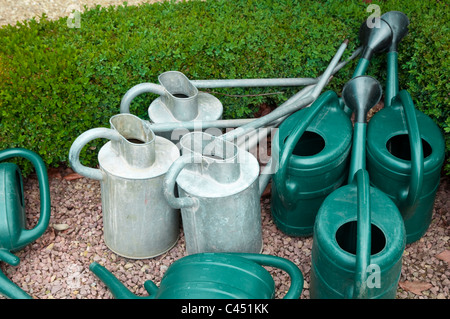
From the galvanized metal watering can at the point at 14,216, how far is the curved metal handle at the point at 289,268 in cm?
124

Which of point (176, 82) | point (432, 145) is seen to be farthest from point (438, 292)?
point (176, 82)

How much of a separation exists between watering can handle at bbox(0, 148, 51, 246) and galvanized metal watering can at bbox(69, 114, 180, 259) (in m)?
0.36

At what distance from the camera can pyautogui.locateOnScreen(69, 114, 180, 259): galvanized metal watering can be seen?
272cm

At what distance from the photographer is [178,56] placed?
340 cm

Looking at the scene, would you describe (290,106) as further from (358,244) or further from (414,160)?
(358,244)

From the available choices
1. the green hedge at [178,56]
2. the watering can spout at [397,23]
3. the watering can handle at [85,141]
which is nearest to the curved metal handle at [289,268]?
the watering can handle at [85,141]

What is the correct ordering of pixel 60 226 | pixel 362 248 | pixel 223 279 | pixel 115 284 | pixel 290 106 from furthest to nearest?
pixel 290 106 < pixel 60 226 < pixel 115 284 < pixel 223 279 < pixel 362 248

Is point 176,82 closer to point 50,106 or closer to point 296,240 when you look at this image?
point 50,106

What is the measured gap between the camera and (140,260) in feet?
10.1

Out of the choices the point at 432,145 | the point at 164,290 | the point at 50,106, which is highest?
the point at 50,106

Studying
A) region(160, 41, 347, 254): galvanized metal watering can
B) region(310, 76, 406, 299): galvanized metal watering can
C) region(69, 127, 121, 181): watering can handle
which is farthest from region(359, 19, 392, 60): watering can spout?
region(69, 127, 121, 181): watering can handle

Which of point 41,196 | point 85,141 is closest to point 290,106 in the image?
point 85,141

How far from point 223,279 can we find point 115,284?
0.74 m

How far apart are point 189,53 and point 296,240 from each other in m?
1.47
